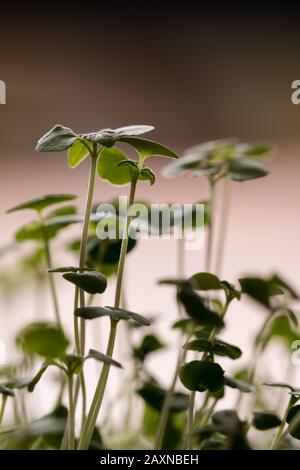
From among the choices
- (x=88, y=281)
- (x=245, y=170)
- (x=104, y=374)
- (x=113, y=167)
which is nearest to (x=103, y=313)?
(x=88, y=281)

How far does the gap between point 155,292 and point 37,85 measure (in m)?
0.77

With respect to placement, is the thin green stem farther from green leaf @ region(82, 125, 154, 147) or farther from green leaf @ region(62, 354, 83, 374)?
green leaf @ region(82, 125, 154, 147)

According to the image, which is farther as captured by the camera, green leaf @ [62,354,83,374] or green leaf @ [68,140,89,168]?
green leaf @ [68,140,89,168]

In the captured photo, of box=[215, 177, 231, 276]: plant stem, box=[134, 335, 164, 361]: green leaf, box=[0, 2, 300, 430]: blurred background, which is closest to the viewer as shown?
box=[134, 335, 164, 361]: green leaf

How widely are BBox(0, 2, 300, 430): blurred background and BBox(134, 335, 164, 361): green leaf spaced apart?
0.69m

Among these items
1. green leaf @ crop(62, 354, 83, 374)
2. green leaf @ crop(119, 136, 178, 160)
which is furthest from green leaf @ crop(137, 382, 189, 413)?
green leaf @ crop(119, 136, 178, 160)

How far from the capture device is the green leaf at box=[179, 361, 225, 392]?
0.70 meters

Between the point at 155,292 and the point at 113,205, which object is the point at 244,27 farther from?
the point at 113,205

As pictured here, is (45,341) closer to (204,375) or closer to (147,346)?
(204,375)

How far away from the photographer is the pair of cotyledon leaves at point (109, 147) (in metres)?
0.66

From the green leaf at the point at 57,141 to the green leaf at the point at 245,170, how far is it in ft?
0.90

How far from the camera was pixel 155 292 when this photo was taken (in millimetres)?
2189

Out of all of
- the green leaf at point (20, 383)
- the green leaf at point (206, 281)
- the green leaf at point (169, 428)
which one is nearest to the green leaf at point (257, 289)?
the green leaf at point (206, 281)

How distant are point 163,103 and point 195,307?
1600mm
